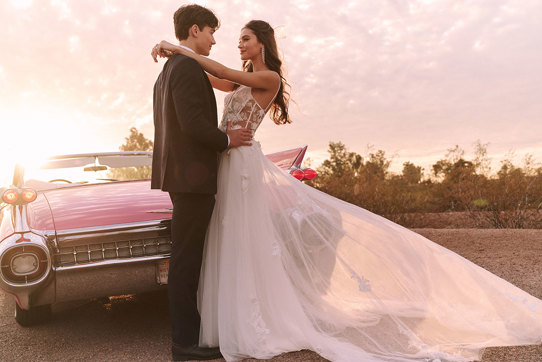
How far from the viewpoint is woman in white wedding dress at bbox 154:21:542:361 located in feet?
8.91


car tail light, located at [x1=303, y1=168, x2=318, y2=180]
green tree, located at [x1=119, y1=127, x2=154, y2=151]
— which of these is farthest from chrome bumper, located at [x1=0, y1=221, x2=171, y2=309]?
green tree, located at [x1=119, y1=127, x2=154, y2=151]

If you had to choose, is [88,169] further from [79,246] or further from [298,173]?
[298,173]

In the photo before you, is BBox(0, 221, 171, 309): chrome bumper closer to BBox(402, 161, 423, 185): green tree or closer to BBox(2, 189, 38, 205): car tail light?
BBox(2, 189, 38, 205): car tail light

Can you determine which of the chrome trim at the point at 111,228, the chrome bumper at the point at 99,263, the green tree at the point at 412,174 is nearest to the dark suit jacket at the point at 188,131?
the chrome trim at the point at 111,228

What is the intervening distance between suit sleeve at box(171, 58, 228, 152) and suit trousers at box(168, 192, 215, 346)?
40 centimetres

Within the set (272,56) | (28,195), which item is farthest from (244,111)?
(28,195)

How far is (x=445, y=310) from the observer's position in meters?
2.84

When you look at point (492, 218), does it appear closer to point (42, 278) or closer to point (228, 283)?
Answer: point (228, 283)

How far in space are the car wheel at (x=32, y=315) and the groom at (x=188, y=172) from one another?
1.43 meters

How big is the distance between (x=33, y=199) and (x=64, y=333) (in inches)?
42.6

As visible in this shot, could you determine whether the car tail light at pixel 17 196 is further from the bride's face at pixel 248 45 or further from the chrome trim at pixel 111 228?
the bride's face at pixel 248 45

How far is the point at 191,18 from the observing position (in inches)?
114

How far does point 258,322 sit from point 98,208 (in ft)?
4.79

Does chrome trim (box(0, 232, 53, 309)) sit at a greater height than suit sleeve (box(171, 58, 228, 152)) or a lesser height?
lesser
